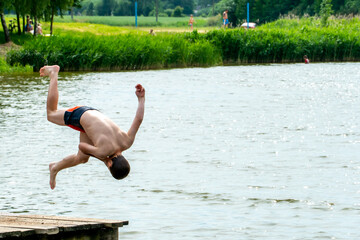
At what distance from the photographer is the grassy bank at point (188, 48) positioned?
45.0m

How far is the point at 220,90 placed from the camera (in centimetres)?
3853

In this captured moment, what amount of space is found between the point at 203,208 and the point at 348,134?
1075 cm

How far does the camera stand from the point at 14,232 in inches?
336

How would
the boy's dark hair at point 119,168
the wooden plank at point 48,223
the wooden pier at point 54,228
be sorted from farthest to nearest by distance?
the boy's dark hair at point 119,168 → the wooden plank at point 48,223 → the wooden pier at point 54,228

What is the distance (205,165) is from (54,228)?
31.9 ft

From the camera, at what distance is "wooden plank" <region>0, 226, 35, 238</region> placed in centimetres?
845

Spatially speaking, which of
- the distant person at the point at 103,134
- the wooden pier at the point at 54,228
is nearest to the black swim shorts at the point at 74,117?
the distant person at the point at 103,134

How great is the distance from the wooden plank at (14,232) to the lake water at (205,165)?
329 centimetres

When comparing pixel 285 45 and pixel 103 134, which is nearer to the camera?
pixel 103 134

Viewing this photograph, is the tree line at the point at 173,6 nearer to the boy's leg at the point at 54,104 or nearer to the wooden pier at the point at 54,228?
the boy's leg at the point at 54,104

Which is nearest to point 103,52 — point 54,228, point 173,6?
point 54,228

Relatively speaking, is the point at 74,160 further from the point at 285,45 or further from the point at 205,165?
the point at 285,45

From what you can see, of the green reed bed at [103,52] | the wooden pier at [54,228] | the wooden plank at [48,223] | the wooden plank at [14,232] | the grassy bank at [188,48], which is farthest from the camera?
the grassy bank at [188,48]

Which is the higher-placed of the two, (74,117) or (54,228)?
(74,117)
